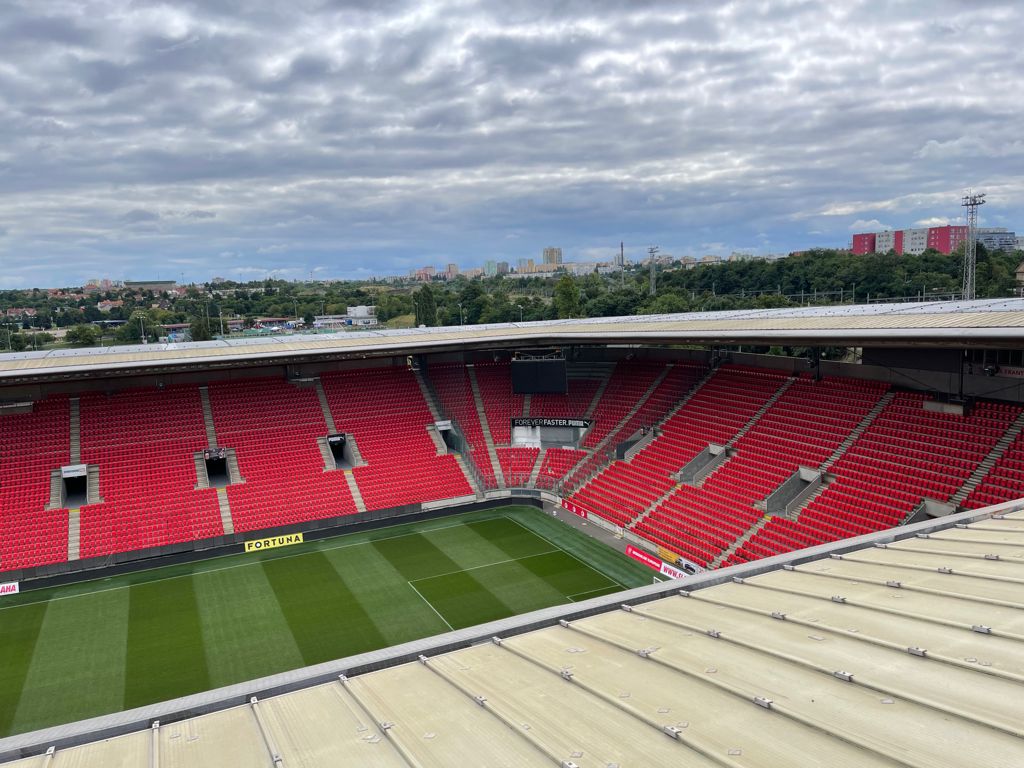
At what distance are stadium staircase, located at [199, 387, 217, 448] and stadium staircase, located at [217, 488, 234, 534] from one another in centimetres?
314

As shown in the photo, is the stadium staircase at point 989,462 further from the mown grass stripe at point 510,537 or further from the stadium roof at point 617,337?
the mown grass stripe at point 510,537

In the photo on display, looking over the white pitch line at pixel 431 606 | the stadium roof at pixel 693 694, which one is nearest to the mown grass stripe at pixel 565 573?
the white pitch line at pixel 431 606

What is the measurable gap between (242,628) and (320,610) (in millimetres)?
2480

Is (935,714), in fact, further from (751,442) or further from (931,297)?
(931,297)

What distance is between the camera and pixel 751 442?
29.0 metres

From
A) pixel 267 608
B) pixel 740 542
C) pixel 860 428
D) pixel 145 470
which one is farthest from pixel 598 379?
pixel 145 470

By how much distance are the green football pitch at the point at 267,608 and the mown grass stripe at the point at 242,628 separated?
0.06 meters

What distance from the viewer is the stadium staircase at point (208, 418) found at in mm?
32688

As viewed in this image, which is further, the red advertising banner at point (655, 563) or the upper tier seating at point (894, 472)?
the red advertising banner at point (655, 563)

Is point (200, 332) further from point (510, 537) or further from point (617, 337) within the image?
point (510, 537)

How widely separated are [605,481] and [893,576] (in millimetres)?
22234


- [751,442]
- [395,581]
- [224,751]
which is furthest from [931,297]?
[224,751]

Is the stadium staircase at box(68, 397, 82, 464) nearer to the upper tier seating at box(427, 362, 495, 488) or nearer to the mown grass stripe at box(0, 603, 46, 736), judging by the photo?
the mown grass stripe at box(0, 603, 46, 736)

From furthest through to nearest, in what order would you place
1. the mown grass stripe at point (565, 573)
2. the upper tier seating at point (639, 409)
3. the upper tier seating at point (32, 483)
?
the upper tier seating at point (639, 409) → the upper tier seating at point (32, 483) → the mown grass stripe at point (565, 573)
